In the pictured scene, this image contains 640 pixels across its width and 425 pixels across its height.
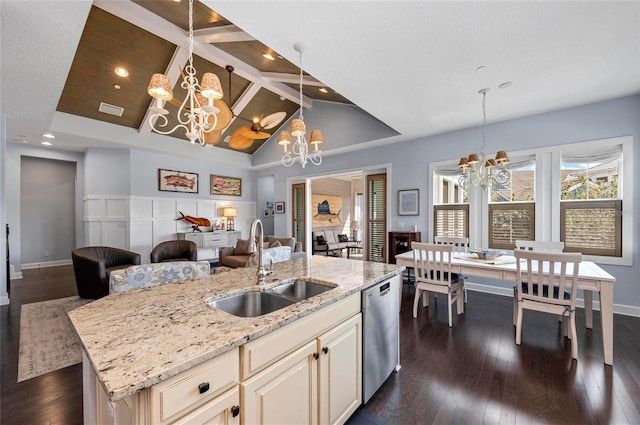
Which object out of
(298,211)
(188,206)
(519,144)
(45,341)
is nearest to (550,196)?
(519,144)

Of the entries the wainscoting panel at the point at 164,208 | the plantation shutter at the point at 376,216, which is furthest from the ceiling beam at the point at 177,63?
the plantation shutter at the point at 376,216

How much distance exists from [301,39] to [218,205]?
6234mm

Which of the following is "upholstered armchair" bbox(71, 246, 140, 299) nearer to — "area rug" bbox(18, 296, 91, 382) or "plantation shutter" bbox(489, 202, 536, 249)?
"area rug" bbox(18, 296, 91, 382)

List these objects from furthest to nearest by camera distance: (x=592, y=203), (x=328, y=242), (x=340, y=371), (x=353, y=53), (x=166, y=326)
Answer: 1. (x=328, y=242)
2. (x=592, y=203)
3. (x=353, y=53)
4. (x=340, y=371)
5. (x=166, y=326)

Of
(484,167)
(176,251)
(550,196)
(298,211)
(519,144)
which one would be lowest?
(176,251)

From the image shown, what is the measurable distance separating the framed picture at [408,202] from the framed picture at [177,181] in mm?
5461

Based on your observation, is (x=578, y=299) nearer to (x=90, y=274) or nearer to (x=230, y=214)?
(x=90, y=274)

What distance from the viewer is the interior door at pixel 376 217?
5914 mm

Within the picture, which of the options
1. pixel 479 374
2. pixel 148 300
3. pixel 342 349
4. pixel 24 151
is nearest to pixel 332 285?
pixel 342 349

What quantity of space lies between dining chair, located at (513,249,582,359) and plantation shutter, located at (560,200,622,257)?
1.55 meters

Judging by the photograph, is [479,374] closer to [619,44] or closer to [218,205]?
[619,44]

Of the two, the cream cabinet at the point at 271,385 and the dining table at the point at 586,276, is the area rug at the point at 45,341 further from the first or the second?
the dining table at the point at 586,276

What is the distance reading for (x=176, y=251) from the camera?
17.5 feet

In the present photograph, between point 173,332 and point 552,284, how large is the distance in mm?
3118
